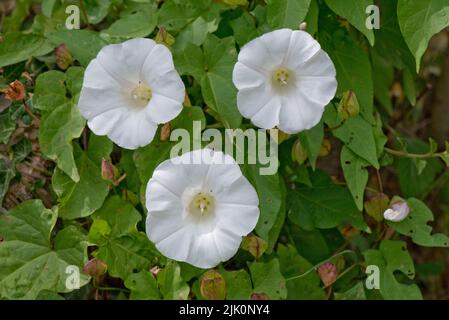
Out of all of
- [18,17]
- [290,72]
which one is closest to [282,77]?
[290,72]

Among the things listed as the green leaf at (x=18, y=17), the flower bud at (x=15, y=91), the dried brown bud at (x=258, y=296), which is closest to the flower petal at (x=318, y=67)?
the dried brown bud at (x=258, y=296)

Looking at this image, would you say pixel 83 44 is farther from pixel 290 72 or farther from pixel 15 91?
pixel 290 72

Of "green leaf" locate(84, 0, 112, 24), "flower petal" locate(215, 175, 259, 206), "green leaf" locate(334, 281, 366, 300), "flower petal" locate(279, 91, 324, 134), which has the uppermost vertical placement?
"green leaf" locate(84, 0, 112, 24)

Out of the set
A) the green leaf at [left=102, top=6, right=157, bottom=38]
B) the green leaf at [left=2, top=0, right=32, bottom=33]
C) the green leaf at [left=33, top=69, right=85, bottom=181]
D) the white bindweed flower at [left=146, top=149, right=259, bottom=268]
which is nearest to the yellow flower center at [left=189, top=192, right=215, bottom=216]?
the white bindweed flower at [left=146, top=149, right=259, bottom=268]

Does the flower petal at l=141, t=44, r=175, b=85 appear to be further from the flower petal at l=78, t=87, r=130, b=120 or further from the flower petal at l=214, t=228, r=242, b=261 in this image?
the flower petal at l=214, t=228, r=242, b=261

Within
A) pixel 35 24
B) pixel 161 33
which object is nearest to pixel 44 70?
pixel 35 24

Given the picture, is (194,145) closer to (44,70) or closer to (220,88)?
(220,88)

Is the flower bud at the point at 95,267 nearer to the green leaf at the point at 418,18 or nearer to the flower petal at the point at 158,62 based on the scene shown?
the flower petal at the point at 158,62
